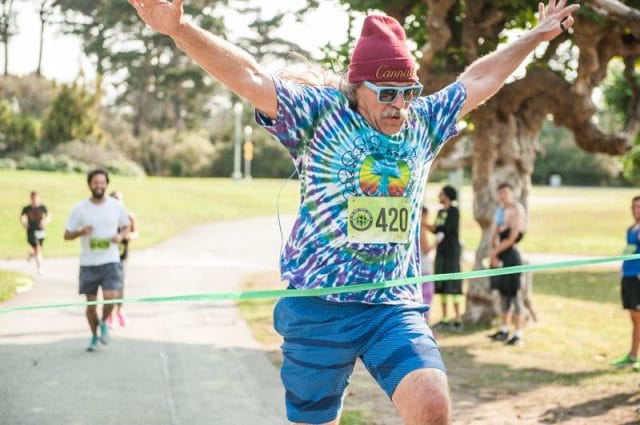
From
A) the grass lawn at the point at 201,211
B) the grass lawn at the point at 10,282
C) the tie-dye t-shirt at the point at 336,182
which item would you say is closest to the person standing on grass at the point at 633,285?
the tie-dye t-shirt at the point at 336,182

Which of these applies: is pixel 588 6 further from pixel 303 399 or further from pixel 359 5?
pixel 303 399

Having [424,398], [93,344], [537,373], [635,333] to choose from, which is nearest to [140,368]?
[93,344]

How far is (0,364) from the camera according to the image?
7.93 m

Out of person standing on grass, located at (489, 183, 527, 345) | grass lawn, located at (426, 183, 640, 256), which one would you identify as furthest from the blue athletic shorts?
grass lawn, located at (426, 183, 640, 256)

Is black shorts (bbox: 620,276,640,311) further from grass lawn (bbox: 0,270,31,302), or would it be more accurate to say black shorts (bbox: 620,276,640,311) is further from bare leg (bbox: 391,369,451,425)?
grass lawn (bbox: 0,270,31,302)

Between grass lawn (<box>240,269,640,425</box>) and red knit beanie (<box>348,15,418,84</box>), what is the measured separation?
3471mm

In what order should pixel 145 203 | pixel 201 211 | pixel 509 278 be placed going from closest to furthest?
pixel 509 278 → pixel 145 203 → pixel 201 211

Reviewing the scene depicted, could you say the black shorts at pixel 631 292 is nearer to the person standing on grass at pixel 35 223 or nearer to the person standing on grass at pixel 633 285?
the person standing on grass at pixel 633 285

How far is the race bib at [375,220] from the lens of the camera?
11.3ft

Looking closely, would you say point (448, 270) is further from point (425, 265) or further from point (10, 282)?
point (10, 282)

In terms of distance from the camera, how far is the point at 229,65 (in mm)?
3250

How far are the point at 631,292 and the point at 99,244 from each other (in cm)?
541

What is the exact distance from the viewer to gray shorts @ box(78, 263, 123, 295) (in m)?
8.77

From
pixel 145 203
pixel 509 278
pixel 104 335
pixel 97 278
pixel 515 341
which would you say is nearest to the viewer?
pixel 97 278
